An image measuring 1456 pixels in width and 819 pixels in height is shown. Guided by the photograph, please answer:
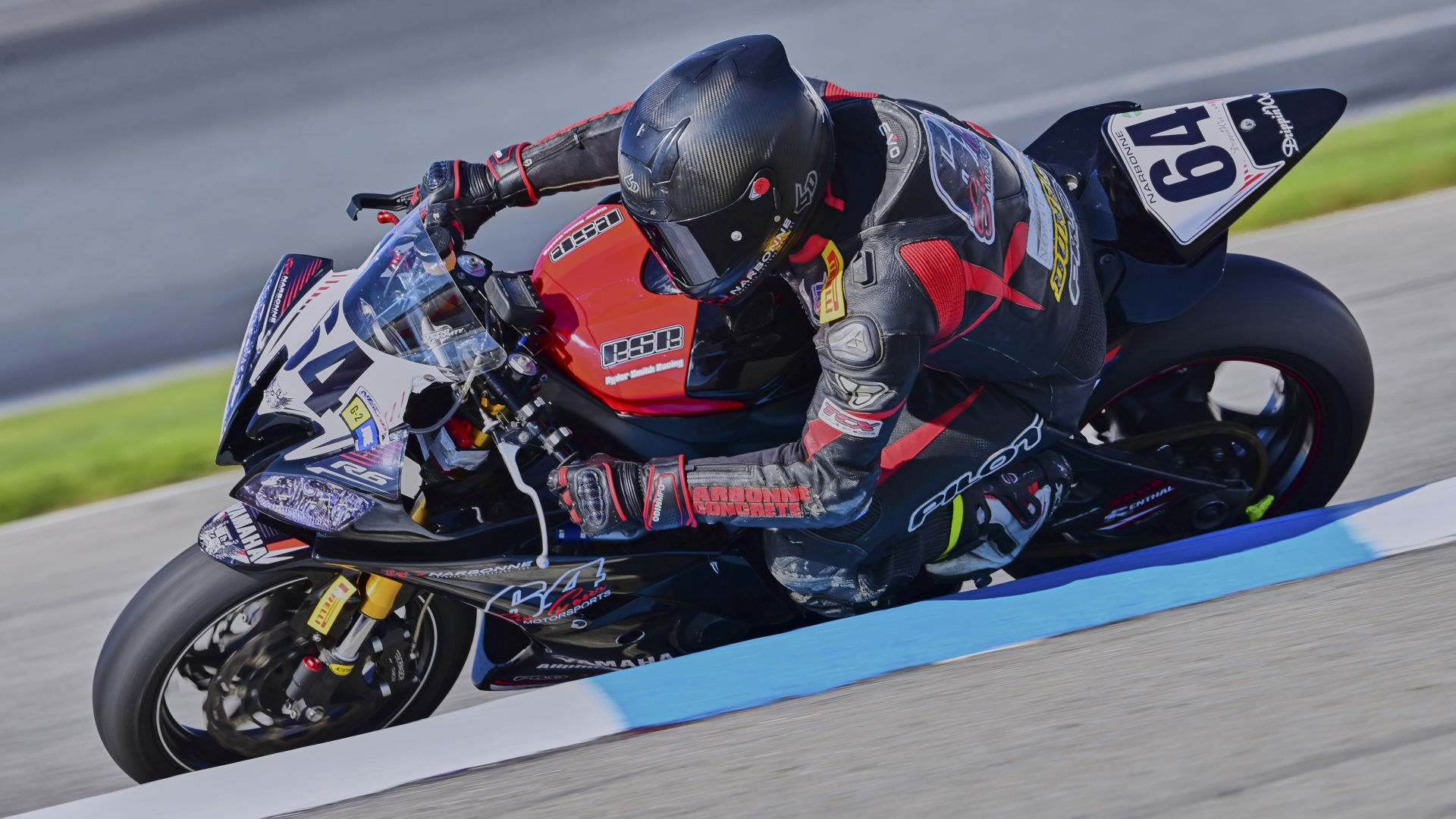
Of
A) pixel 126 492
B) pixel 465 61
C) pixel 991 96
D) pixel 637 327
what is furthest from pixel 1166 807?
pixel 465 61

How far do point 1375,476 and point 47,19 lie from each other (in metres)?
8.39

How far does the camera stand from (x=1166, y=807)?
79.9 inches

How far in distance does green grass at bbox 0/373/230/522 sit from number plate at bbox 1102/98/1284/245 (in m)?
3.17

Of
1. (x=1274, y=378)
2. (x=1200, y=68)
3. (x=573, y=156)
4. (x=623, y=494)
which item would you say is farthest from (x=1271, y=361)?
(x=1200, y=68)

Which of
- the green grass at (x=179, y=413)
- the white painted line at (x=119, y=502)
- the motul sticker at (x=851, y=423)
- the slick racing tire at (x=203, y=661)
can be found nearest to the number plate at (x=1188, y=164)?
the motul sticker at (x=851, y=423)

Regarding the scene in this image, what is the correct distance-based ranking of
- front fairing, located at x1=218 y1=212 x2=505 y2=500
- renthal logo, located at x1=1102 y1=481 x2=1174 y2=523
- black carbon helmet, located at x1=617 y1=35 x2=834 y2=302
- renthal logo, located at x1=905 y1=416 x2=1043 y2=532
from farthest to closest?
renthal logo, located at x1=1102 y1=481 x2=1174 y2=523 → renthal logo, located at x1=905 y1=416 x2=1043 y2=532 → front fairing, located at x1=218 y1=212 x2=505 y2=500 → black carbon helmet, located at x1=617 y1=35 x2=834 y2=302

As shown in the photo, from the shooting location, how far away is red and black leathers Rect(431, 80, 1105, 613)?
2330mm

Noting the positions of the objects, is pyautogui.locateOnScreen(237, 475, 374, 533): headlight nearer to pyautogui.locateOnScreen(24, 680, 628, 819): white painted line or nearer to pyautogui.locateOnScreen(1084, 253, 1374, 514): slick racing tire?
pyautogui.locateOnScreen(24, 680, 628, 819): white painted line

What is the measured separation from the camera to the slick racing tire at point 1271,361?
2949mm

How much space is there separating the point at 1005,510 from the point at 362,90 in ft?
17.5

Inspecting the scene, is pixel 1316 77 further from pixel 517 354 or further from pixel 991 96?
pixel 517 354

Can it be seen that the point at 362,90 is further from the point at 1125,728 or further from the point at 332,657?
the point at 1125,728

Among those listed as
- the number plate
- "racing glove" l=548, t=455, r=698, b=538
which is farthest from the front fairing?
the number plate

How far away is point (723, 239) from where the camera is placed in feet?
7.47
